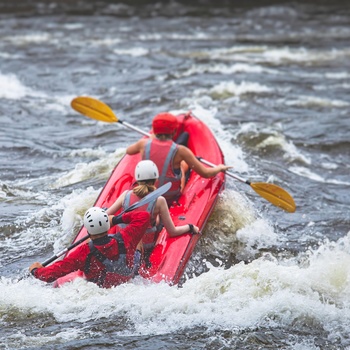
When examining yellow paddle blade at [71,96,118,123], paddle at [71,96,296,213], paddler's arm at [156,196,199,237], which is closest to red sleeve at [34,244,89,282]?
paddler's arm at [156,196,199,237]

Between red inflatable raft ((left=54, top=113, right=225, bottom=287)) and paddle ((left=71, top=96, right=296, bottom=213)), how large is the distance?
0.40 metres

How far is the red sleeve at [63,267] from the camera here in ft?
19.3

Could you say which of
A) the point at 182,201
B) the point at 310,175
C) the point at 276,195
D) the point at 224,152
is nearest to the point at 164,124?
the point at 182,201

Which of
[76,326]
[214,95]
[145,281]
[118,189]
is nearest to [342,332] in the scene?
[145,281]

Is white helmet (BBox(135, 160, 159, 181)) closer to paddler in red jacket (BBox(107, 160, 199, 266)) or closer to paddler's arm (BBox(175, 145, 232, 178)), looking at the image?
paddler in red jacket (BBox(107, 160, 199, 266))

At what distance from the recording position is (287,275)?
643cm

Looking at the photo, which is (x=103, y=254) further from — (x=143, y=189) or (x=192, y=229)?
(x=192, y=229)

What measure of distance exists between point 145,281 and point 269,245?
2.07 meters

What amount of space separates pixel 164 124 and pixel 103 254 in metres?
1.74

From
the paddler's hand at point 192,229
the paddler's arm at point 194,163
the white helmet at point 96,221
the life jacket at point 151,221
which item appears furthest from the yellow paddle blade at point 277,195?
the white helmet at point 96,221

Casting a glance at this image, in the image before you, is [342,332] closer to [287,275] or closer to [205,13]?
[287,275]

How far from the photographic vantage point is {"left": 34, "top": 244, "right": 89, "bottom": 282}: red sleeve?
5.88 meters

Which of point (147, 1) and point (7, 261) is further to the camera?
point (147, 1)

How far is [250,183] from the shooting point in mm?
8109
